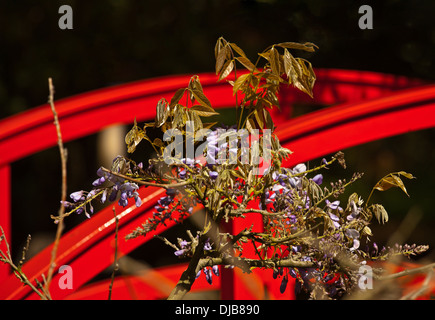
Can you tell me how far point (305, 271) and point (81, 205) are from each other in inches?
16.5

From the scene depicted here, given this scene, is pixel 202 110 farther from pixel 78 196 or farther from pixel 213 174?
pixel 78 196

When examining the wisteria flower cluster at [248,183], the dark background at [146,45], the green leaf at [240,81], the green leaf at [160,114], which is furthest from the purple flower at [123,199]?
the dark background at [146,45]

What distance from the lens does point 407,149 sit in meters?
4.44

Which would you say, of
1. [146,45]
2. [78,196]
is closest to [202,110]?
[78,196]

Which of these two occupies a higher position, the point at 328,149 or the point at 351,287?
the point at 328,149

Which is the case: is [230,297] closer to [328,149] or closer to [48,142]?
[328,149]

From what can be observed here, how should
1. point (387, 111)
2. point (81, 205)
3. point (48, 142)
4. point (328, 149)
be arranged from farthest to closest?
point (48, 142)
point (387, 111)
point (328, 149)
point (81, 205)

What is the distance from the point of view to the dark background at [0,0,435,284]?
3.72m

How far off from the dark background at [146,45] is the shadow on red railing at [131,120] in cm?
165

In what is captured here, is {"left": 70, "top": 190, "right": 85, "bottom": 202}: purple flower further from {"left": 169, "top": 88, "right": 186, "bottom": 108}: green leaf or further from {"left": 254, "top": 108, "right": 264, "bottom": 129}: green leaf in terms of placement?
{"left": 254, "top": 108, "right": 264, "bottom": 129}: green leaf

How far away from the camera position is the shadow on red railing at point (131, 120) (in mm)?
1516

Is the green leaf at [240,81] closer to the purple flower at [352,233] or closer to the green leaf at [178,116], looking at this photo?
the green leaf at [178,116]

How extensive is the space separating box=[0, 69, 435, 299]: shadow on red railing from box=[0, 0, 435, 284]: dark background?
165 cm
